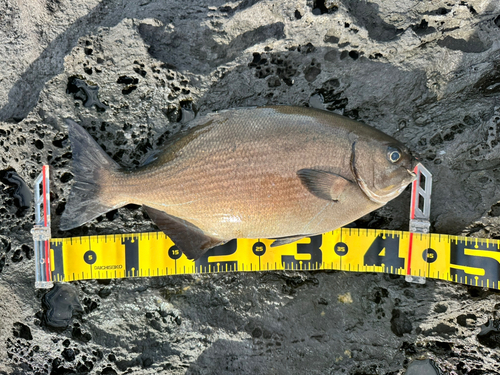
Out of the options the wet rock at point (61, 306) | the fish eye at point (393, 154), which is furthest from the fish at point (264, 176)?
the wet rock at point (61, 306)

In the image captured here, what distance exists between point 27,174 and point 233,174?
1.89 metres

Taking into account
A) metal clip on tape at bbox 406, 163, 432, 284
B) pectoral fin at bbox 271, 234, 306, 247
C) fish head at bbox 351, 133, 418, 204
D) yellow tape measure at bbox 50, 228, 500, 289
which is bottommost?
yellow tape measure at bbox 50, 228, 500, 289

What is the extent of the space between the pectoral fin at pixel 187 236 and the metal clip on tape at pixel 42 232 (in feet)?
3.47

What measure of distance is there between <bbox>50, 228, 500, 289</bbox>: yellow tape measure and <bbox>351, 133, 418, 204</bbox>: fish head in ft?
2.08

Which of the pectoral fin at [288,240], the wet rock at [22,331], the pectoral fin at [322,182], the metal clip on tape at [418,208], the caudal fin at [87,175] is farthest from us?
the wet rock at [22,331]

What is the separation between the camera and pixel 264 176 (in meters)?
2.47

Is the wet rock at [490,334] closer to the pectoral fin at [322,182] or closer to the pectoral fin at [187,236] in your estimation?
the pectoral fin at [322,182]

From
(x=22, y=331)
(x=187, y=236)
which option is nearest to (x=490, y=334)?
(x=187, y=236)

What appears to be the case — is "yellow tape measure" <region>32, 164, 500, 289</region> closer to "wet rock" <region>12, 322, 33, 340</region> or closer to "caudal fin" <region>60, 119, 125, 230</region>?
"caudal fin" <region>60, 119, 125, 230</region>

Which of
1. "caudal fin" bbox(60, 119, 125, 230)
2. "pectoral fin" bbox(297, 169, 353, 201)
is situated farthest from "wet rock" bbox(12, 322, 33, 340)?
"pectoral fin" bbox(297, 169, 353, 201)

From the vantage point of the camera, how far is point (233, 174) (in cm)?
250

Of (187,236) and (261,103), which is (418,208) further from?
(187,236)

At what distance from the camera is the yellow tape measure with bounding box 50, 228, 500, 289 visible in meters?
2.89

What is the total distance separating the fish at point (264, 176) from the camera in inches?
96.6
